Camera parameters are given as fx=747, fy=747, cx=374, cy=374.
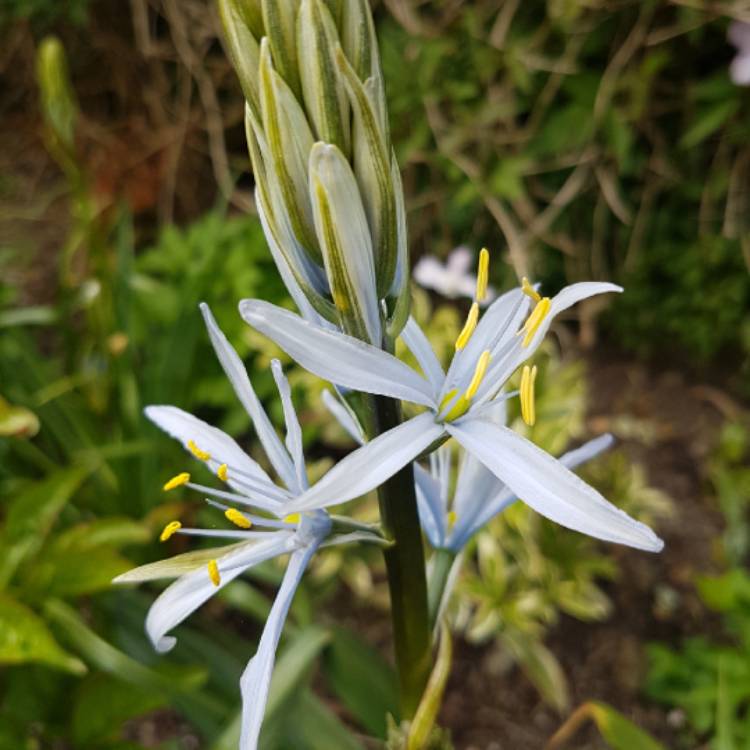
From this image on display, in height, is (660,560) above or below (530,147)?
below

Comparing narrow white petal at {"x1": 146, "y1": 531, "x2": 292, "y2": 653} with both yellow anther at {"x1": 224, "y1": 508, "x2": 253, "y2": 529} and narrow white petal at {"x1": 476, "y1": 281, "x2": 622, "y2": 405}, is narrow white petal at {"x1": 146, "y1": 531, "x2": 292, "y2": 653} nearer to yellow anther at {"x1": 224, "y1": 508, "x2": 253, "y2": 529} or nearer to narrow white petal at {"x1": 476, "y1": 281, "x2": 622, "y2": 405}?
yellow anther at {"x1": 224, "y1": 508, "x2": 253, "y2": 529}

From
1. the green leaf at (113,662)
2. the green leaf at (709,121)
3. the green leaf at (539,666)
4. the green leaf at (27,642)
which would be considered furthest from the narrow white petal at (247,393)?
the green leaf at (709,121)

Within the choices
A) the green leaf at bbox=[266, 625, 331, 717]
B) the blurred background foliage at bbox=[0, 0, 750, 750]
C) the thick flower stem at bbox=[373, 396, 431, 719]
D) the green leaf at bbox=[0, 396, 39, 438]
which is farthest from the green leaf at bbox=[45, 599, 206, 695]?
the thick flower stem at bbox=[373, 396, 431, 719]

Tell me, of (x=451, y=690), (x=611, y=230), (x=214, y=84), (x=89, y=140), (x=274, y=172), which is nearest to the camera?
(x=274, y=172)

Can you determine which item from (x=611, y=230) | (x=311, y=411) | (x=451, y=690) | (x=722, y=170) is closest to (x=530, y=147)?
(x=611, y=230)

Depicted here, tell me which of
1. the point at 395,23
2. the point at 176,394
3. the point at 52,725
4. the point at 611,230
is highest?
the point at 395,23

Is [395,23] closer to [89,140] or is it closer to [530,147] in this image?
[530,147]
